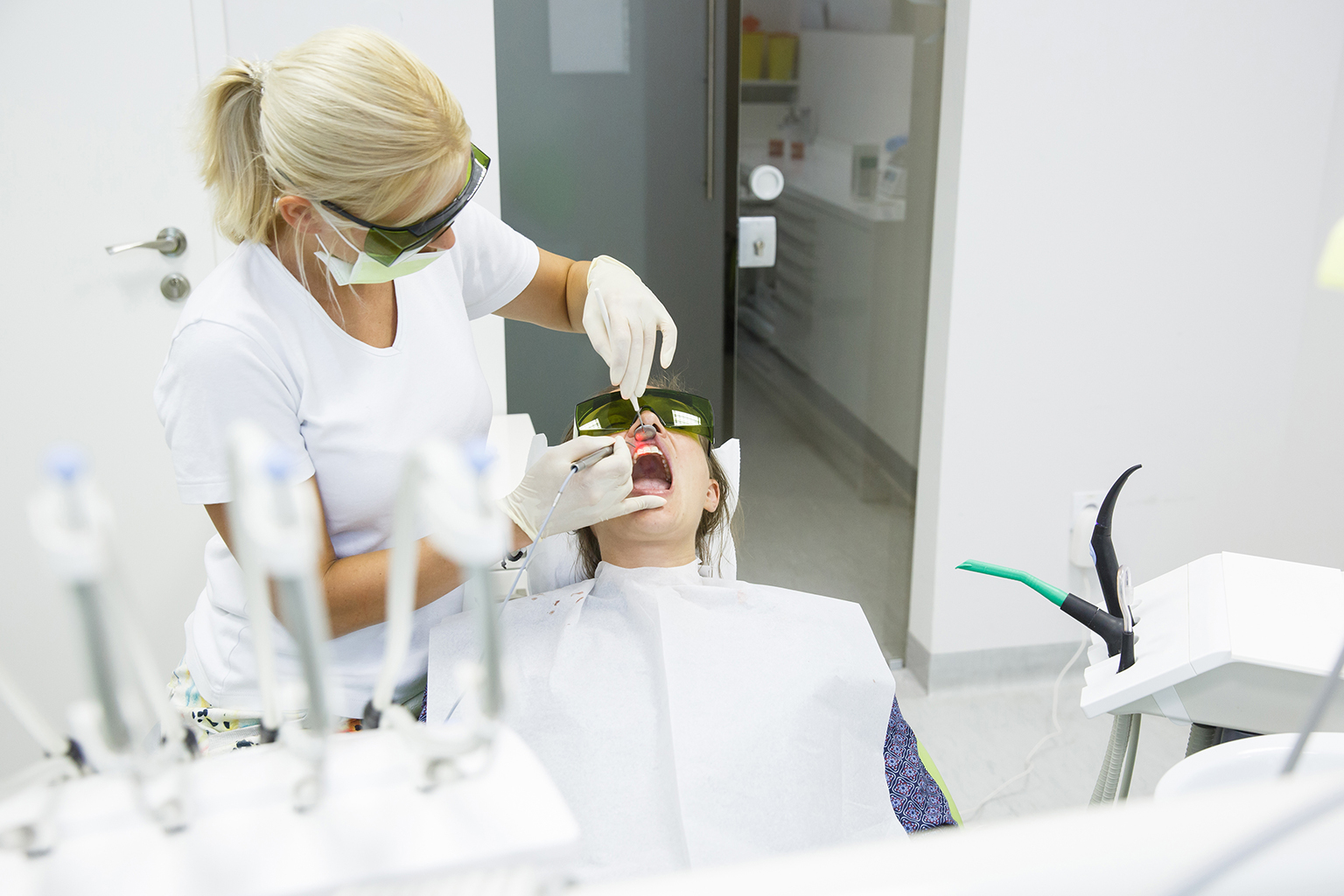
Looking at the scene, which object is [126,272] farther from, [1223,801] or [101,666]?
[1223,801]

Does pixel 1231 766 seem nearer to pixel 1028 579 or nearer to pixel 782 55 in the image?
pixel 1028 579

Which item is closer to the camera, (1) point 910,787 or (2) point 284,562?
(2) point 284,562

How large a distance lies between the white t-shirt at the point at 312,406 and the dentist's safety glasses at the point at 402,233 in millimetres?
151

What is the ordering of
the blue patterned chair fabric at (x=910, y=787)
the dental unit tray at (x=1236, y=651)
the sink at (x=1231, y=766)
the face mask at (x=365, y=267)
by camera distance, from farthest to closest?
the blue patterned chair fabric at (x=910, y=787)
the face mask at (x=365, y=267)
the dental unit tray at (x=1236, y=651)
the sink at (x=1231, y=766)

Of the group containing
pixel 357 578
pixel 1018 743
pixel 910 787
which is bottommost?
pixel 1018 743

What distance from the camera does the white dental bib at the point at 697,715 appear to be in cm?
120

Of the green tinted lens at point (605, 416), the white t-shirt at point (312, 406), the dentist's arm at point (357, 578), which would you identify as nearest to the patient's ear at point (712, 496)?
the green tinted lens at point (605, 416)

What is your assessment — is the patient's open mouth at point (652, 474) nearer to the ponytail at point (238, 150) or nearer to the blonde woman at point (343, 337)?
the blonde woman at point (343, 337)

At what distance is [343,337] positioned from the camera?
1.21m

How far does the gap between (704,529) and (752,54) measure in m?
1.09

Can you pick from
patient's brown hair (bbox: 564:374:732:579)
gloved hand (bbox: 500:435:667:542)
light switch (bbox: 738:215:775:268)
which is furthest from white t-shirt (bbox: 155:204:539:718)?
light switch (bbox: 738:215:775:268)

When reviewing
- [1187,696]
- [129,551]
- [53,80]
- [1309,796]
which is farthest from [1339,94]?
[129,551]

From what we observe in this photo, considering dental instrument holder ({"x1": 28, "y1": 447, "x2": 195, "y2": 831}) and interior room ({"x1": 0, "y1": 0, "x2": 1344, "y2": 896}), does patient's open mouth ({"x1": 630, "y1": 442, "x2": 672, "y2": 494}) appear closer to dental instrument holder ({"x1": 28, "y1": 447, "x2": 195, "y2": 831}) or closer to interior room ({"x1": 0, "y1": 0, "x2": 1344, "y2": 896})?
interior room ({"x1": 0, "y1": 0, "x2": 1344, "y2": 896})

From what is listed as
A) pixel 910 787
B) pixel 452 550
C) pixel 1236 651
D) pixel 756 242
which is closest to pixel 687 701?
pixel 910 787
